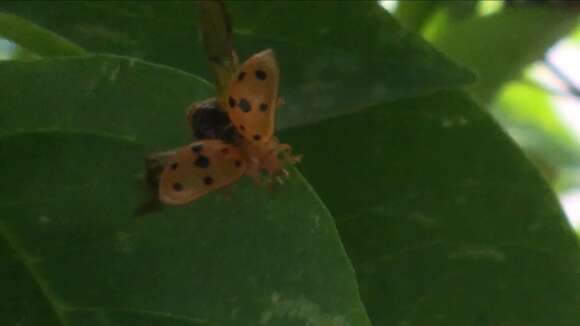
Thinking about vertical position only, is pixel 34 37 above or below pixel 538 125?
above

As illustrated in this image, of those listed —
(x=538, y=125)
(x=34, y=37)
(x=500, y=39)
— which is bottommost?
(x=538, y=125)

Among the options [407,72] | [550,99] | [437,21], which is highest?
[407,72]

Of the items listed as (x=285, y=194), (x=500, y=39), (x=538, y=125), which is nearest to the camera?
(x=285, y=194)

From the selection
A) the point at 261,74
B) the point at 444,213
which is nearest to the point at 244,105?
the point at 261,74

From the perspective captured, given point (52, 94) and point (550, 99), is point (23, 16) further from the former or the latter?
point (550, 99)

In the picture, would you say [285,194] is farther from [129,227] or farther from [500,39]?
[500,39]

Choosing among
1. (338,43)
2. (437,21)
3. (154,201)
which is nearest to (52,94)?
(154,201)

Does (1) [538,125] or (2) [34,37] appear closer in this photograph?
(2) [34,37]
